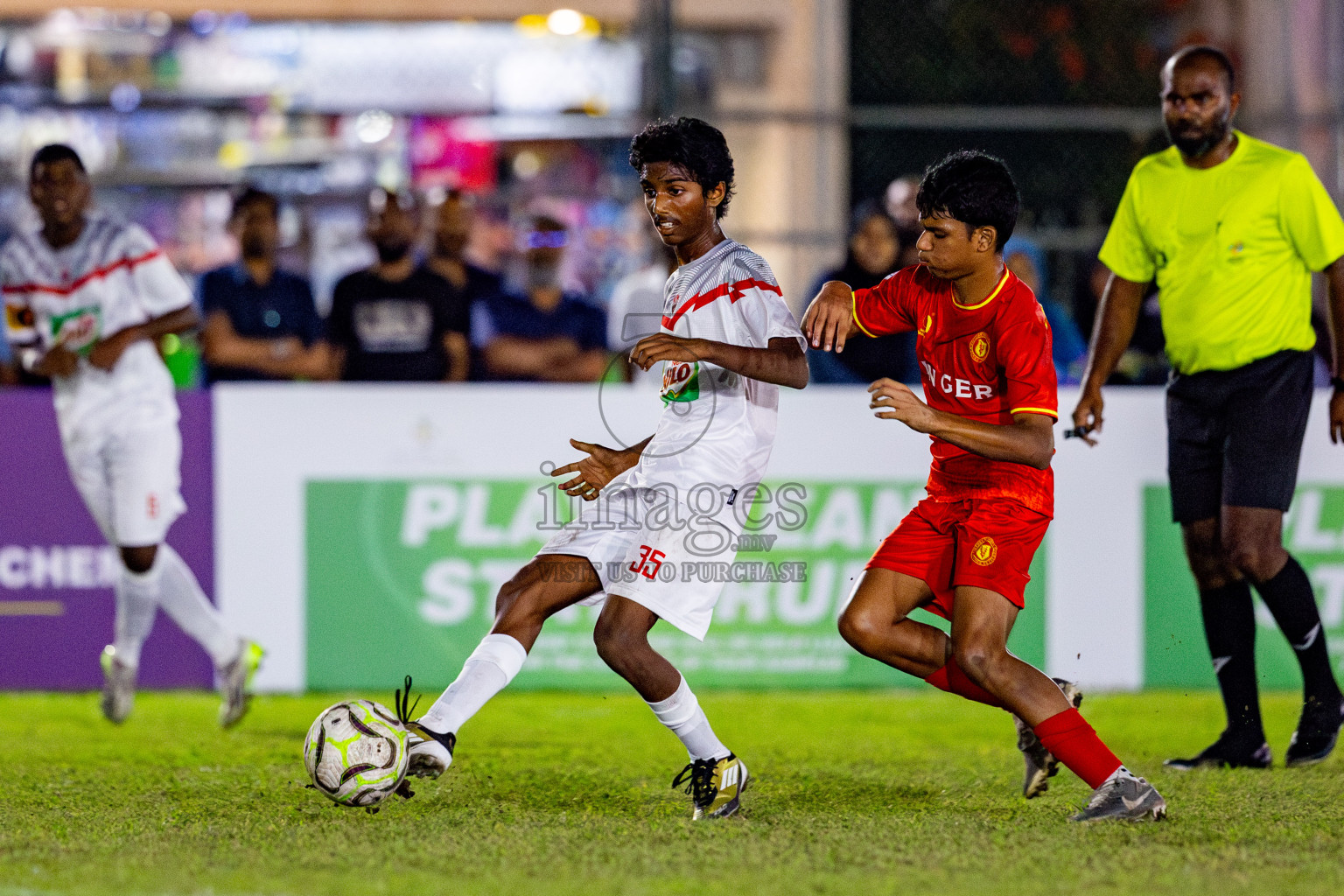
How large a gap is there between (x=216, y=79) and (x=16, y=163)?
1.58 m

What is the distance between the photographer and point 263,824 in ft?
13.9

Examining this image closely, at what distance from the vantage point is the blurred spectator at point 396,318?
7.38 meters

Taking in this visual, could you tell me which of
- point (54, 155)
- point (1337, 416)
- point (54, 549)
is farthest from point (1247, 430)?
point (54, 549)

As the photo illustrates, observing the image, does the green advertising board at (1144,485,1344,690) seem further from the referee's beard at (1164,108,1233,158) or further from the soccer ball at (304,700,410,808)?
the soccer ball at (304,700,410,808)

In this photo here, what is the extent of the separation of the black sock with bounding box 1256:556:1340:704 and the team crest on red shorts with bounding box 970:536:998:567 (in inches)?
56.9

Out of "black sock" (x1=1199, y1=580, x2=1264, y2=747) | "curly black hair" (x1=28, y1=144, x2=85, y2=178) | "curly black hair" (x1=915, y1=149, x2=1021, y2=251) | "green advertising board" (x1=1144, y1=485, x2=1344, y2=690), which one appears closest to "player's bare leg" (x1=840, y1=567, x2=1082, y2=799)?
"curly black hair" (x1=915, y1=149, x2=1021, y2=251)

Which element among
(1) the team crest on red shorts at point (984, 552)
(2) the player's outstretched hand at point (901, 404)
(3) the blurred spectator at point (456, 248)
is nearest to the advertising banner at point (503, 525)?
(3) the blurred spectator at point (456, 248)

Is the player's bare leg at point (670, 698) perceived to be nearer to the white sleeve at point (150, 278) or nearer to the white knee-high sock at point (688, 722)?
the white knee-high sock at point (688, 722)

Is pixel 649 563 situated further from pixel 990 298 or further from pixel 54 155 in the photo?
pixel 54 155

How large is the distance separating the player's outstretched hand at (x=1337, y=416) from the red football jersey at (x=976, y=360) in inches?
52.5

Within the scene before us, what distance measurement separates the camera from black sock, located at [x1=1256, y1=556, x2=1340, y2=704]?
17.2 feet

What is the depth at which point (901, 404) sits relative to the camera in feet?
12.7

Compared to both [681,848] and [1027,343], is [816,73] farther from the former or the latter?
[681,848]

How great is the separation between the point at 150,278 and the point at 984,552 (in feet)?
12.4
